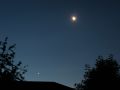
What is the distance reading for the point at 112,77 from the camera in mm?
53344

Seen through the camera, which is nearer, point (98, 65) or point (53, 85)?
point (53, 85)

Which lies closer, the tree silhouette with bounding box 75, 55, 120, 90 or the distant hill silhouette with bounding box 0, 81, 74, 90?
the distant hill silhouette with bounding box 0, 81, 74, 90

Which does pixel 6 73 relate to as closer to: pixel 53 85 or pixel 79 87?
pixel 79 87

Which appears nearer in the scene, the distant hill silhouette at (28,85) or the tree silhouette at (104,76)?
the distant hill silhouette at (28,85)

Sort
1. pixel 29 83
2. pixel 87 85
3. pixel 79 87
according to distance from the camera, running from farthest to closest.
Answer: pixel 79 87
pixel 87 85
pixel 29 83

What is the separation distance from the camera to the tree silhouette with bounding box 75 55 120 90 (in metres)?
52.3

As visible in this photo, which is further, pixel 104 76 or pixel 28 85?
pixel 104 76

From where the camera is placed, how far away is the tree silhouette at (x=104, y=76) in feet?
172

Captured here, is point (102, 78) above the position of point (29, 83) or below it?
above

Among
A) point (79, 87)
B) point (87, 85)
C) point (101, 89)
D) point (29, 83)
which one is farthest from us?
point (79, 87)

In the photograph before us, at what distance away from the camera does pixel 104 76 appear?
53031 millimetres

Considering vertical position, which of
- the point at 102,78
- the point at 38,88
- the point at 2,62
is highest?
the point at 2,62

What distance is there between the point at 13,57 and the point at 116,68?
854 inches

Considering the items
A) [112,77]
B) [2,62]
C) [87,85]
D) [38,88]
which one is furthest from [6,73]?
[38,88]
